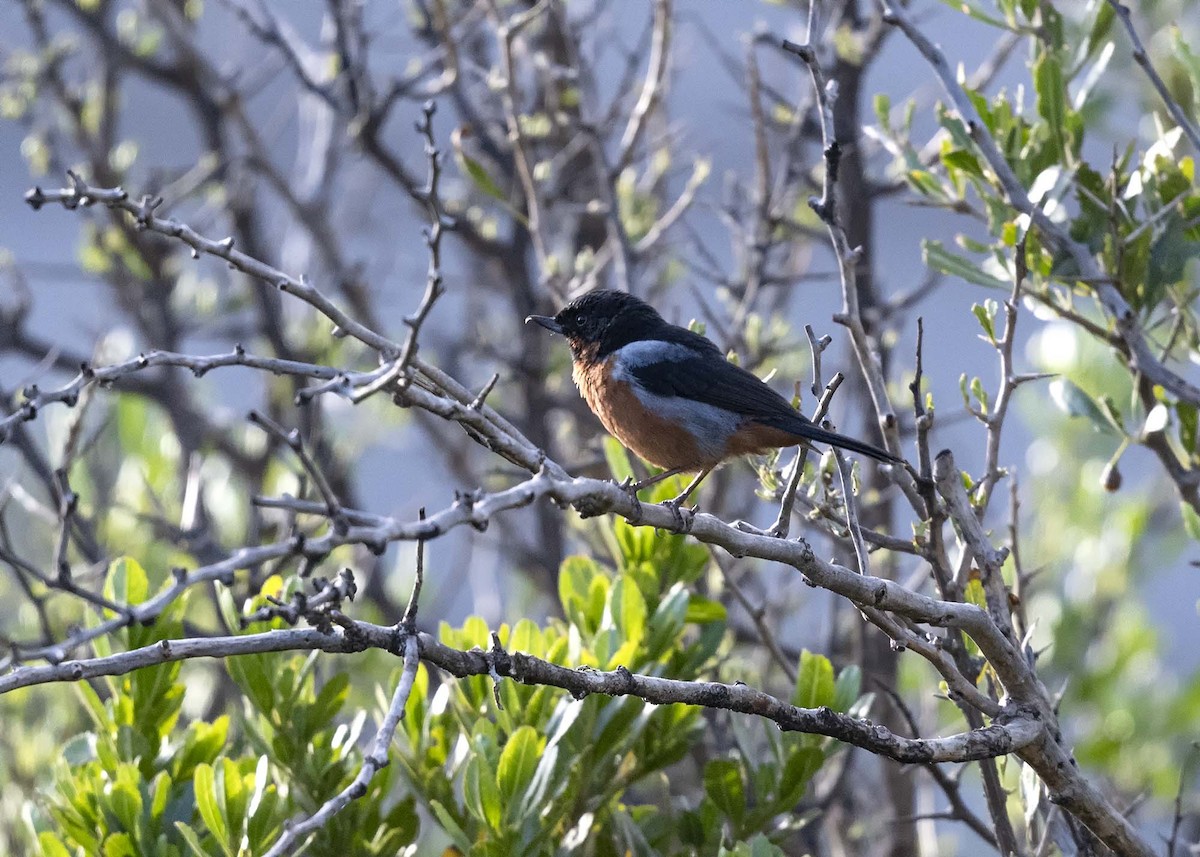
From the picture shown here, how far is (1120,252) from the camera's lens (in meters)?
3.60

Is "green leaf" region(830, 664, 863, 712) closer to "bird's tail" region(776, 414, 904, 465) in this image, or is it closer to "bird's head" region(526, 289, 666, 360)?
"bird's tail" region(776, 414, 904, 465)

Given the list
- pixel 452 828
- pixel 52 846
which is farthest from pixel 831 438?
pixel 52 846

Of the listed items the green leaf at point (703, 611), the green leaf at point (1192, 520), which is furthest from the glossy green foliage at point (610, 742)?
the green leaf at point (1192, 520)

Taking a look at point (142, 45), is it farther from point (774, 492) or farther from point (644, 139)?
point (774, 492)

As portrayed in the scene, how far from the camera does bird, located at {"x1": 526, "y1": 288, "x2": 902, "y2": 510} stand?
425cm

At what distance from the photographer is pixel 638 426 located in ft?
14.7

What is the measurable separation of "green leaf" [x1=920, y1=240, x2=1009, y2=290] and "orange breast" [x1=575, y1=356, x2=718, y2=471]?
3.33 ft

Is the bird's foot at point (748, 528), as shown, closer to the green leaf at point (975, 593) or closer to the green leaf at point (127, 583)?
the green leaf at point (975, 593)

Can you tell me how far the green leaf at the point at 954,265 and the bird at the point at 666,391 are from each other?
1.97 feet

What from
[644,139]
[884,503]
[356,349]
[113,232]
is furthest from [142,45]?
[884,503]

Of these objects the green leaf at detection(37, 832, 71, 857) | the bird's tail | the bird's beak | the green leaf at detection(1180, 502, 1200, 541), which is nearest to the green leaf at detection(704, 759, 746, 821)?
the bird's tail

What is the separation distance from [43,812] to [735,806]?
182cm

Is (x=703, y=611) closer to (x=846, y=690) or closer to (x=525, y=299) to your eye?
(x=846, y=690)

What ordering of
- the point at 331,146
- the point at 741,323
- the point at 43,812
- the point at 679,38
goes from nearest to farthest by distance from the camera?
the point at 43,812
the point at 741,323
the point at 331,146
the point at 679,38
